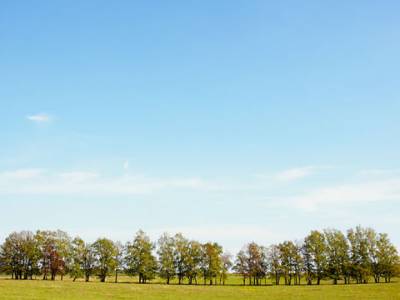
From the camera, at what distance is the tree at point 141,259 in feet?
411

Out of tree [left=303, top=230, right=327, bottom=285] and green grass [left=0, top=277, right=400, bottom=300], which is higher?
tree [left=303, top=230, right=327, bottom=285]

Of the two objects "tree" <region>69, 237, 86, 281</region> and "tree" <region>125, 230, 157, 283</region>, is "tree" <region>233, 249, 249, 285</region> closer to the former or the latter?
"tree" <region>125, 230, 157, 283</region>

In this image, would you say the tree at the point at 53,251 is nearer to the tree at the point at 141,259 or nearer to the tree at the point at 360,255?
the tree at the point at 141,259

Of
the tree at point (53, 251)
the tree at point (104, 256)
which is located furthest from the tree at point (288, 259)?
the tree at point (53, 251)

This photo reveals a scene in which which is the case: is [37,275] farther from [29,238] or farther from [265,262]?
[265,262]

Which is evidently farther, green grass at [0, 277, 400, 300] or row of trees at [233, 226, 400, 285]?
row of trees at [233, 226, 400, 285]

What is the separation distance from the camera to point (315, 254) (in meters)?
124

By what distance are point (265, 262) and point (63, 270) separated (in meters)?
65.0

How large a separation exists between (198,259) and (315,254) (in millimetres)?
37621

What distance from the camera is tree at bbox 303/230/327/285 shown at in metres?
121

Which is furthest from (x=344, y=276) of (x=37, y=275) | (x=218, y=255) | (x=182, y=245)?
(x=37, y=275)

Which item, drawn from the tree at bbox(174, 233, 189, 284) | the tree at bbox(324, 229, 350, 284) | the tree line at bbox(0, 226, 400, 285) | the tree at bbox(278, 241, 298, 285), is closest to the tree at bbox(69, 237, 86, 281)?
the tree line at bbox(0, 226, 400, 285)

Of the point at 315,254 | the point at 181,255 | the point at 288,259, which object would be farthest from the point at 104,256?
the point at 315,254

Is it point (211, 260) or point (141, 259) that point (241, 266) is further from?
point (141, 259)
